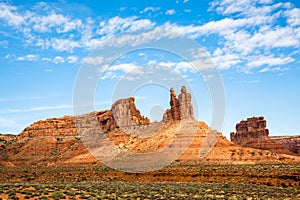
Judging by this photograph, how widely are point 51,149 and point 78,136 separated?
58.8 ft

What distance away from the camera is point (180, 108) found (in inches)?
4227

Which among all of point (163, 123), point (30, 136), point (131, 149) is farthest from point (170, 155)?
point (30, 136)

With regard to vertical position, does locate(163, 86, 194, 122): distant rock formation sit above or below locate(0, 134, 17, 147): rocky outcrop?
above

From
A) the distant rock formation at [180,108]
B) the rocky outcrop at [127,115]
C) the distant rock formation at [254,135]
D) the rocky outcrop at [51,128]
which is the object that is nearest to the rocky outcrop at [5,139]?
the rocky outcrop at [51,128]

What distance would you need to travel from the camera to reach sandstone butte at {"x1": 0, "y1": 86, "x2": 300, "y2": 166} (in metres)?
83.9

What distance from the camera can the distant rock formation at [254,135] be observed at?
Answer: 125569 mm

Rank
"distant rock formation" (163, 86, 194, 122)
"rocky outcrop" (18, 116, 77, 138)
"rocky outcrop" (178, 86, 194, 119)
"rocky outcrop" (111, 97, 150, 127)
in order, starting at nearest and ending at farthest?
"rocky outcrop" (178, 86, 194, 119), "distant rock formation" (163, 86, 194, 122), "rocky outcrop" (111, 97, 150, 127), "rocky outcrop" (18, 116, 77, 138)

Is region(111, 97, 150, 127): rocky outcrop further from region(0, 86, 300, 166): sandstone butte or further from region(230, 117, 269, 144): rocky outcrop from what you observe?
region(230, 117, 269, 144): rocky outcrop

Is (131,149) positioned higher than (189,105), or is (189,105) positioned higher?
(189,105)

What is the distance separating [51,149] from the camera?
11306cm

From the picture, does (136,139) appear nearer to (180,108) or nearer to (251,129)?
(180,108)

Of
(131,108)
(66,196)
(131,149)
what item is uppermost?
(131,108)

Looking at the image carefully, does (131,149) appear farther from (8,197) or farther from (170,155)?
(8,197)

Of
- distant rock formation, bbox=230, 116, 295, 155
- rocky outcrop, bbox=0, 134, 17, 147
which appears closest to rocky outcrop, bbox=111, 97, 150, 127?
rocky outcrop, bbox=0, 134, 17, 147
